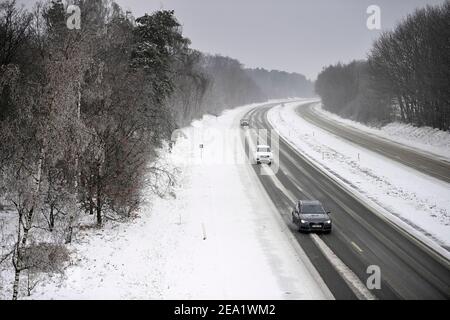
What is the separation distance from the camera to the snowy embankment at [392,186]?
24016mm

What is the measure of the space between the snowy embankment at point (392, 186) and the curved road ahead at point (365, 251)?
118 cm

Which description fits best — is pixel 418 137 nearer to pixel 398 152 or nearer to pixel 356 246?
pixel 398 152

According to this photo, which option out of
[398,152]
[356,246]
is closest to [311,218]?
[356,246]

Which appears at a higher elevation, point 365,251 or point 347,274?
point 365,251

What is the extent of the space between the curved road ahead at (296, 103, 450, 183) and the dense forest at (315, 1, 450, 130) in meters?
6.45

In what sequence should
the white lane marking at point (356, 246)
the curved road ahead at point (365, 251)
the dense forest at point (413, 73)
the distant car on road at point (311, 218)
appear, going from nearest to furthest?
the curved road ahead at point (365, 251)
the white lane marking at point (356, 246)
the distant car on road at point (311, 218)
the dense forest at point (413, 73)

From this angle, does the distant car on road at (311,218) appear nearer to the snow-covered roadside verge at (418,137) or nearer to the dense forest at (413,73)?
the snow-covered roadside verge at (418,137)

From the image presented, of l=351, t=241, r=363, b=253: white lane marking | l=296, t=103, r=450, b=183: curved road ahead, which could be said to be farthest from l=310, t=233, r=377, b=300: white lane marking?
l=296, t=103, r=450, b=183: curved road ahead

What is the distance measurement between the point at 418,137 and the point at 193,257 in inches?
1721

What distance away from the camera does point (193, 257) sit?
1998cm

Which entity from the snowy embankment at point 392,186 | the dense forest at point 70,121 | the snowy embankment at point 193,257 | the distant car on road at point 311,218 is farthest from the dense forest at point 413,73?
the distant car on road at point 311,218

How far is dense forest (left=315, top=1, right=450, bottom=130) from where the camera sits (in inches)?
1977
